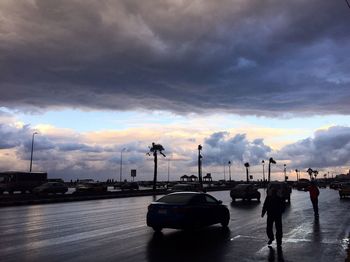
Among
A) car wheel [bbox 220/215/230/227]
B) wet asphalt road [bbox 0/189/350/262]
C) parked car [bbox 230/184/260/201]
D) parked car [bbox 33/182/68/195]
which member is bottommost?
wet asphalt road [bbox 0/189/350/262]

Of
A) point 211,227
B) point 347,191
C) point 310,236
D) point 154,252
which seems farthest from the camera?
point 347,191

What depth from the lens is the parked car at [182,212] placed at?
14.9 m

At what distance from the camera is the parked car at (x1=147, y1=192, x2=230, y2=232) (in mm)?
14906

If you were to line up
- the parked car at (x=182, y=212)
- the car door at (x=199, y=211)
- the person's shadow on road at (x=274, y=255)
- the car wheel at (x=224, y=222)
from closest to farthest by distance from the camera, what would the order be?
the person's shadow on road at (x=274, y=255)
the parked car at (x=182, y=212)
the car door at (x=199, y=211)
the car wheel at (x=224, y=222)

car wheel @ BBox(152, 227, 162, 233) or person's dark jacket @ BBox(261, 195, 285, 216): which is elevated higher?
person's dark jacket @ BBox(261, 195, 285, 216)

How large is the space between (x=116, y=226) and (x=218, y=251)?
267 inches

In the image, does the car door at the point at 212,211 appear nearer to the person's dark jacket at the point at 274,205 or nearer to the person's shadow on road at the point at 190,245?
the person's shadow on road at the point at 190,245

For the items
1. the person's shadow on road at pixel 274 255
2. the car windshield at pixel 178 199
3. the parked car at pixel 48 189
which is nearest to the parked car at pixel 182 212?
the car windshield at pixel 178 199

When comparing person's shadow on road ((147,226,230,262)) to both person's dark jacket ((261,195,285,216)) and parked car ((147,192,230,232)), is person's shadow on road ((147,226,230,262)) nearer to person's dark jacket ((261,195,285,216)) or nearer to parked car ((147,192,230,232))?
parked car ((147,192,230,232))

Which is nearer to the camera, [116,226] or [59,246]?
[59,246]

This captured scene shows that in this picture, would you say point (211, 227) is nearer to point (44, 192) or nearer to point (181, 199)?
point (181, 199)

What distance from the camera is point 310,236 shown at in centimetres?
1480

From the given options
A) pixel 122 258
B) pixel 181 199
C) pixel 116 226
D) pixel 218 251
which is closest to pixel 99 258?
pixel 122 258

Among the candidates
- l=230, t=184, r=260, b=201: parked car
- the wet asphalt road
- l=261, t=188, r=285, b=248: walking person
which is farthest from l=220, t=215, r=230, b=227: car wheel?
l=230, t=184, r=260, b=201: parked car
